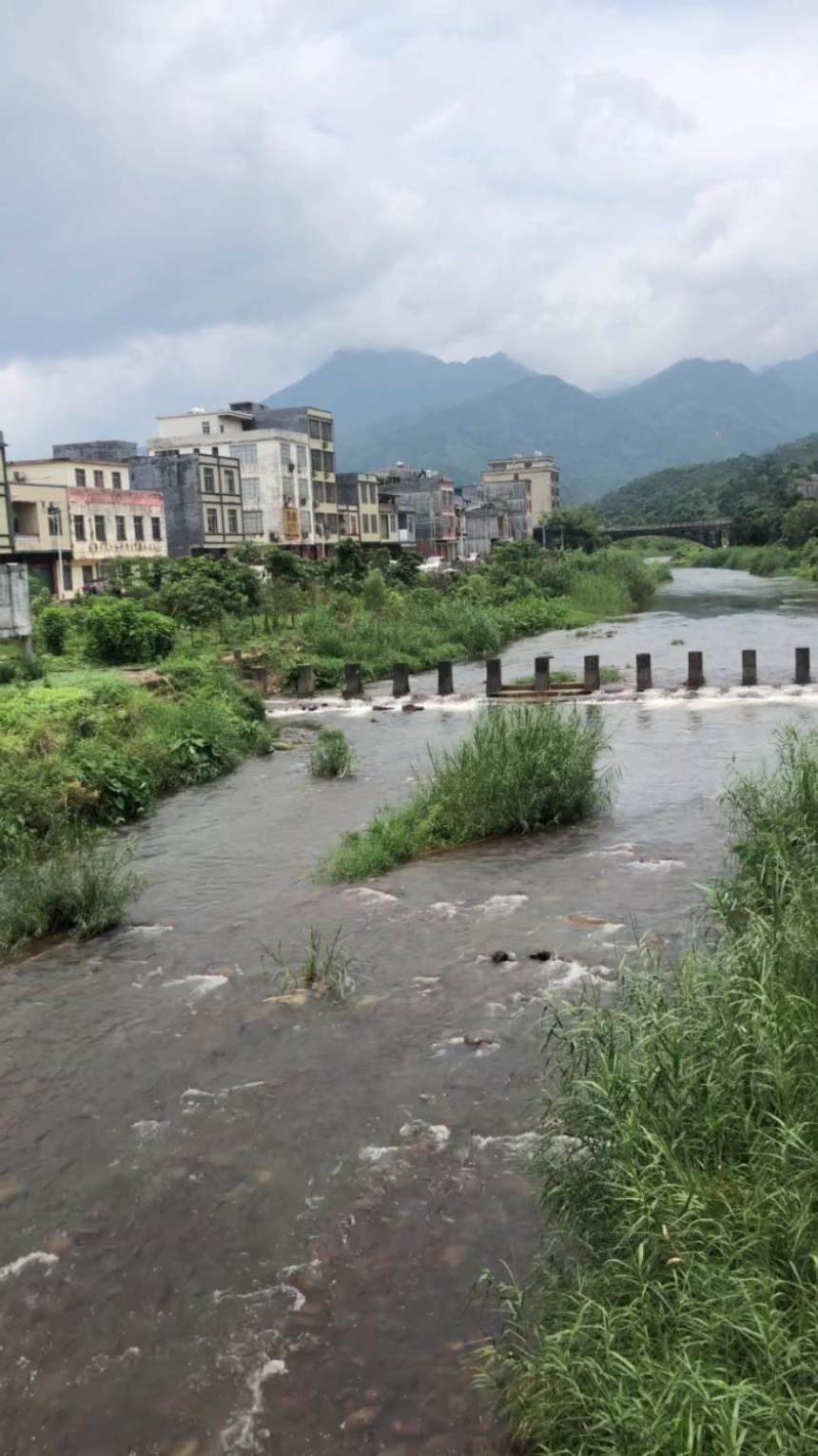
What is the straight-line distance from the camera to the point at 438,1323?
521cm

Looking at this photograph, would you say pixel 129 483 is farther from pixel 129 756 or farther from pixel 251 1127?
pixel 251 1127

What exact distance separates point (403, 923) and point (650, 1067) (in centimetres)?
525

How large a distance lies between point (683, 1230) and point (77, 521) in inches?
2210

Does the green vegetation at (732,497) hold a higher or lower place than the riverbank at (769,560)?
higher

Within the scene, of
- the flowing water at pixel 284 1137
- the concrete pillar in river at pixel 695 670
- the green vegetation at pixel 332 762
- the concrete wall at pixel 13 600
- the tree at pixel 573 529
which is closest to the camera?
the flowing water at pixel 284 1137

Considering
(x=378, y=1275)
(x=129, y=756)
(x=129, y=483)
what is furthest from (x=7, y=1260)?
(x=129, y=483)

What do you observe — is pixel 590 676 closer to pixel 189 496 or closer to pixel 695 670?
pixel 695 670

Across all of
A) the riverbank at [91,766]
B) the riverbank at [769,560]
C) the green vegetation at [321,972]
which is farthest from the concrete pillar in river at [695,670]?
the riverbank at [769,560]

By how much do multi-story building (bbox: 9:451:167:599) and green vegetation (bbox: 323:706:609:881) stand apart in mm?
41306

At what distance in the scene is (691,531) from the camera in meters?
122

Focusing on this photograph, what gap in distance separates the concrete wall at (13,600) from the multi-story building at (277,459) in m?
48.9

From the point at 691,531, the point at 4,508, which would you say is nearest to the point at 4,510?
the point at 4,508

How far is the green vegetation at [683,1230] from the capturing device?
3787 millimetres

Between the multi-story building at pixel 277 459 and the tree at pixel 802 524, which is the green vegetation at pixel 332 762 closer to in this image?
the multi-story building at pixel 277 459
